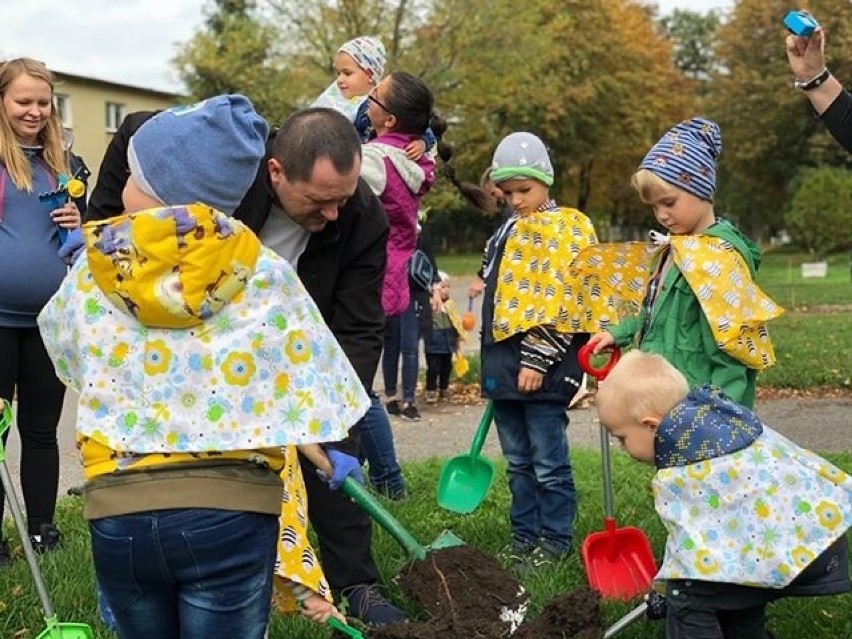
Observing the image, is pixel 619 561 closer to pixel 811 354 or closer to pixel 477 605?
pixel 477 605

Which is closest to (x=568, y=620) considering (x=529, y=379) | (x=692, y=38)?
(x=529, y=379)

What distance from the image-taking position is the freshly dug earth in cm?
305

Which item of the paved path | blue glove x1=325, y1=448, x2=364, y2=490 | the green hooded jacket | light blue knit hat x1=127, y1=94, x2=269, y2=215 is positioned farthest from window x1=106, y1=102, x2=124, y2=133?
light blue knit hat x1=127, y1=94, x2=269, y2=215

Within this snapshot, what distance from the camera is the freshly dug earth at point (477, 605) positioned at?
3.05 meters

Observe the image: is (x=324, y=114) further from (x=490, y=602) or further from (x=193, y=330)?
(x=490, y=602)

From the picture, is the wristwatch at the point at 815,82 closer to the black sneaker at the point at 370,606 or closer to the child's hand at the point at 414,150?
the child's hand at the point at 414,150

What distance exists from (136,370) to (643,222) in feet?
166

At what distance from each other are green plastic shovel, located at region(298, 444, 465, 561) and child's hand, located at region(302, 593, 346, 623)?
290mm

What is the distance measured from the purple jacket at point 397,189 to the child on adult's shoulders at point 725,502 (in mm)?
1806

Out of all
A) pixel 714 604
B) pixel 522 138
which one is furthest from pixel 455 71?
pixel 714 604

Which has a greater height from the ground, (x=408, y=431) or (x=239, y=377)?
(x=239, y=377)

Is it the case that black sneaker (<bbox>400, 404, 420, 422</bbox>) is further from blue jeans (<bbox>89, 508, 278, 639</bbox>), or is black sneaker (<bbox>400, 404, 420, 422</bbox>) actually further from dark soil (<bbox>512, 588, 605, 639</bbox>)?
blue jeans (<bbox>89, 508, 278, 639</bbox>)

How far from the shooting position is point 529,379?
3.89 meters

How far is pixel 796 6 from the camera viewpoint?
108 feet
